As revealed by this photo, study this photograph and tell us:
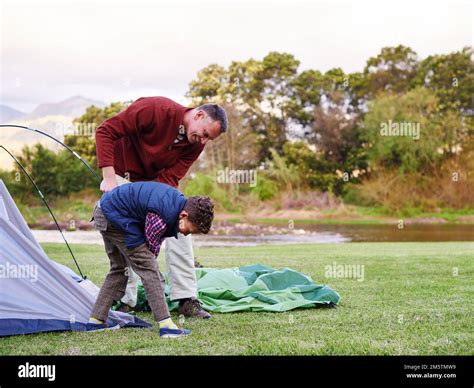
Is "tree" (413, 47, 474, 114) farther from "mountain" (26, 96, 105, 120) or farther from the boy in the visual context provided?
the boy

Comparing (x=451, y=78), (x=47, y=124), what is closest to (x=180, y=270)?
(x=47, y=124)

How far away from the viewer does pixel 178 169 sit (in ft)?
15.1

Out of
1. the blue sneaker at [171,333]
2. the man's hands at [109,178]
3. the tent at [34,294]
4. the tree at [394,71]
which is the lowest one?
the blue sneaker at [171,333]

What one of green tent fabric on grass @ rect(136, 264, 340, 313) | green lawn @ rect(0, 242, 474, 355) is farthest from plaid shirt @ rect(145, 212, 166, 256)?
green tent fabric on grass @ rect(136, 264, 340, 313)

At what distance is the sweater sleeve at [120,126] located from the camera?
4059mm

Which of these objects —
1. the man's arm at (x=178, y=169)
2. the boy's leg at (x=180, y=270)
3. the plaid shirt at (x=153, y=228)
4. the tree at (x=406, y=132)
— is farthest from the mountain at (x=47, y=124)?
the plaid shirt at (x=153, y=228)

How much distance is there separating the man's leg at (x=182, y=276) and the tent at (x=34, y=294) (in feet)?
1.49

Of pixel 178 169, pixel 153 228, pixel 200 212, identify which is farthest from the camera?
pixel 178 169

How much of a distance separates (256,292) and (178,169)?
3.95 feet

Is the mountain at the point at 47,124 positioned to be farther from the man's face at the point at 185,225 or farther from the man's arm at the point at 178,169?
the man's face at the point at 185,225

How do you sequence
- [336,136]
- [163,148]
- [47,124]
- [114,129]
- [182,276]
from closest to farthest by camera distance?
[114,129] → [163,148] → [182,276] → [47,124] → [336,136]

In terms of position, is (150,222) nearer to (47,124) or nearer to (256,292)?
(256,292)
